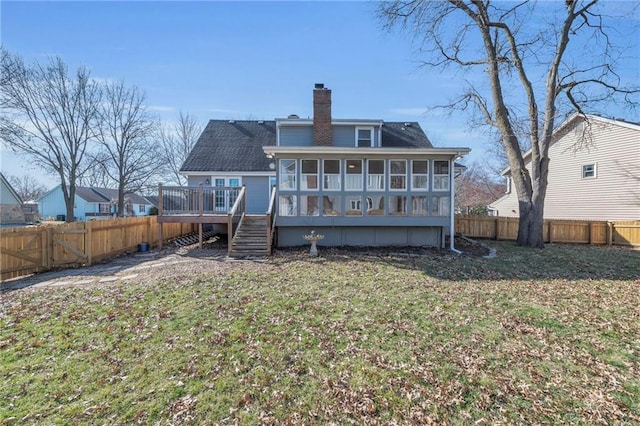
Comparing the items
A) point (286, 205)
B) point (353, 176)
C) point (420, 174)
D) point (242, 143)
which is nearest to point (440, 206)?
point (420, 174)

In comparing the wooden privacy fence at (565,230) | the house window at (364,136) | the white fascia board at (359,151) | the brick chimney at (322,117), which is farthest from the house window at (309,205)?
the wooden privacy fence at (565,230)

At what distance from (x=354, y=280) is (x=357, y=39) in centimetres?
1035

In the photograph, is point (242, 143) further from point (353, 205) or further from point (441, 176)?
point (441, 176)

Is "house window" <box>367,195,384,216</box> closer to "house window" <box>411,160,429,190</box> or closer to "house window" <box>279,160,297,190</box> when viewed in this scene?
"house window" <box>411,160,429,190</box>

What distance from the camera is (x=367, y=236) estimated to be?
12.4 meters

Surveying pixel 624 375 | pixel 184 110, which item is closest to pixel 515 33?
pixel 624 375

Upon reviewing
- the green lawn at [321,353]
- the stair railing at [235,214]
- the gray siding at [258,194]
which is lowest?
the green lawn at [321,353]

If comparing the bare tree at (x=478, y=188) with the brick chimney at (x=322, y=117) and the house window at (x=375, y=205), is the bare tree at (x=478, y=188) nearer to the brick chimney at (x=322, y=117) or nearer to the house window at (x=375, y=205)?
the brick chimney at (x=322, y=117)

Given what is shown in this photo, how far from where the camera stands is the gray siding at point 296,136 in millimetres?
16891

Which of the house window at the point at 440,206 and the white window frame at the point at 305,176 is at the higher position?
the white window frame at the point at 305,176

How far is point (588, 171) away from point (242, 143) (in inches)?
814

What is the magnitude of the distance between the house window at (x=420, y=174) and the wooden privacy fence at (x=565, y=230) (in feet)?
20.9

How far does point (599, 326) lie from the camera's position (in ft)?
16.2

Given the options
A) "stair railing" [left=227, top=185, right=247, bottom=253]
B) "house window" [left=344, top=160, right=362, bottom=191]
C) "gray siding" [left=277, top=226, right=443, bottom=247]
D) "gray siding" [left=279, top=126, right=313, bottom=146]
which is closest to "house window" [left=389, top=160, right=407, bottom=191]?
"house window" [left=344, top=160, right=362, bottom=191]
